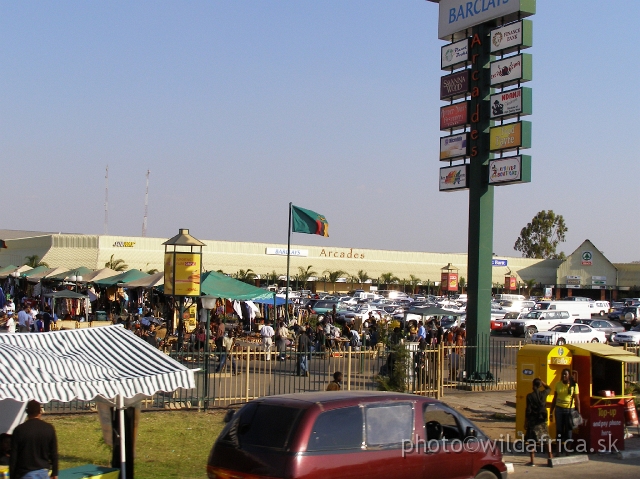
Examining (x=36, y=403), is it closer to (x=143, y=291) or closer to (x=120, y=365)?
(x=120, y=365)

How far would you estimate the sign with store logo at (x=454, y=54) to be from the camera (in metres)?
23.1

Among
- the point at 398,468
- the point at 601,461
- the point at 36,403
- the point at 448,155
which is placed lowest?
the point at 601,461

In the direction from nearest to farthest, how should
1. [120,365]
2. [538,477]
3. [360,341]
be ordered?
1. [120,365]
2. [538,477]
3. [360,341]

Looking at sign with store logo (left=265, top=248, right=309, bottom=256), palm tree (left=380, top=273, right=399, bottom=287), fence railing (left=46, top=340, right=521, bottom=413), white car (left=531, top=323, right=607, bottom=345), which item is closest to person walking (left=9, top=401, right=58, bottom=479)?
fence railing (left=46, top=340, right=521, bottom=413)

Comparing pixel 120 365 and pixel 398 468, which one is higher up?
pixel 120 365

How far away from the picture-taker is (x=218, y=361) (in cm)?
1817

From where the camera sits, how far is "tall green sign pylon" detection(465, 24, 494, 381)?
21328mm

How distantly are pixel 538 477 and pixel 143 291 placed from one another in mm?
35279

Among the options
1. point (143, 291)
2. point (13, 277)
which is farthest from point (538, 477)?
point (13, 277)

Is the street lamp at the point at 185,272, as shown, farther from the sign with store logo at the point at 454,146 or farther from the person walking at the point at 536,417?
the person walking at the point at 536,417

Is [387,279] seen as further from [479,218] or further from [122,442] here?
[122,442]

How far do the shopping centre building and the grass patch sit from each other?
54150mm

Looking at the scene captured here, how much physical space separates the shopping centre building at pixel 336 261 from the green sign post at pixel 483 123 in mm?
47972

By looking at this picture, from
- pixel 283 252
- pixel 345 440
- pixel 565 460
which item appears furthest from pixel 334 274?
pixel 345 440
